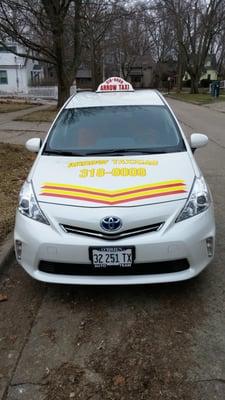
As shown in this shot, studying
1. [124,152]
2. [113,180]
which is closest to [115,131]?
[124,152]

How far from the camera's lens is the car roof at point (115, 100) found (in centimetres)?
550

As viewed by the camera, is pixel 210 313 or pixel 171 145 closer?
pixel 210 313

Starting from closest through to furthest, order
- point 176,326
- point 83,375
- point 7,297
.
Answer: point 83,375 → point 176,326 → point 7,297

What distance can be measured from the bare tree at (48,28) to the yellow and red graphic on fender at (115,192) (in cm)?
1270

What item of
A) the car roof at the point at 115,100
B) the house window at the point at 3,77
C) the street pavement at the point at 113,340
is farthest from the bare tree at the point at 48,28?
the house window at the point at 3,77

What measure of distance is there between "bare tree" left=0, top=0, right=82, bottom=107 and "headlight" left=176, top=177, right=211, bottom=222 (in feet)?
42.4

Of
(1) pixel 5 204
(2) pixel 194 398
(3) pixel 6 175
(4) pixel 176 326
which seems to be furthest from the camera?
(3) pixel 6 175

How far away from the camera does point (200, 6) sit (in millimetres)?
48500

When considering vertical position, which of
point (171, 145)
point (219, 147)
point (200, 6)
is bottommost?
point (219, 147)

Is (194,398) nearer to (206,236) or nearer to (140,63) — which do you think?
(206,236)

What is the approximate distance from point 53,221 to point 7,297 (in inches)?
36.3

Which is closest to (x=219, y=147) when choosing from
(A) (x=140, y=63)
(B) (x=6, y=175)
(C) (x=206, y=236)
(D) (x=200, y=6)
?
(B) (x=6, y=175)

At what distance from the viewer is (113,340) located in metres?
3.29

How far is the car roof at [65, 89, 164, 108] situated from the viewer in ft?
18.0
